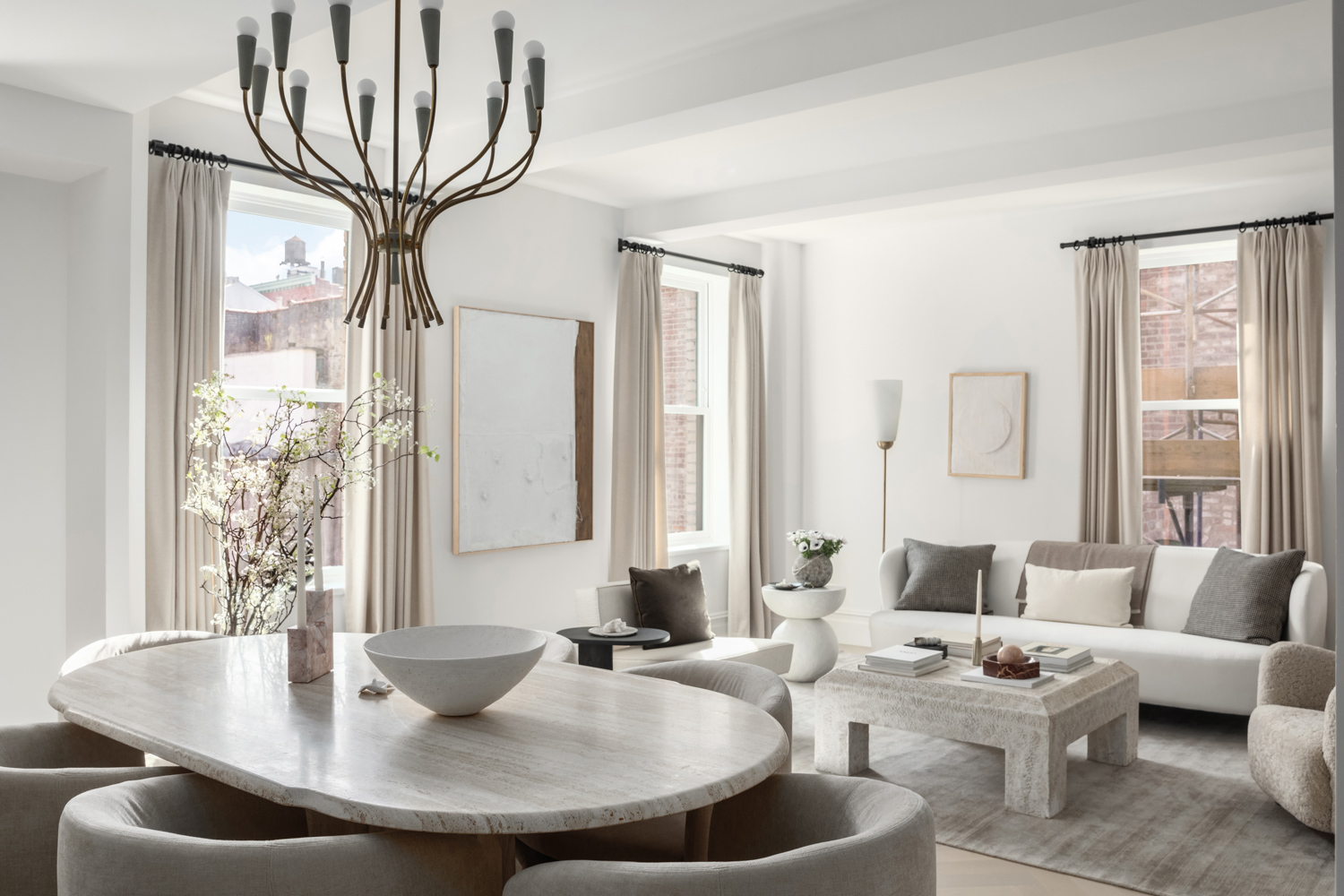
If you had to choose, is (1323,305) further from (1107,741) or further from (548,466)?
(548,466)

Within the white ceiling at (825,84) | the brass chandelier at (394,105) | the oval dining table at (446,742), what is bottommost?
the oval dining table at (446,742)

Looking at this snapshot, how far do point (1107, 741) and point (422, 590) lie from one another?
3125mm

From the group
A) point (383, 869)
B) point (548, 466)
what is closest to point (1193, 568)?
point (548, 466)

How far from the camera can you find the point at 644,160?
5254 mm

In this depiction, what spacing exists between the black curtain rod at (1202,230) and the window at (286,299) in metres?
4.13

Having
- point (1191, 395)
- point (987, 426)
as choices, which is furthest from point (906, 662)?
point (1191, 395)

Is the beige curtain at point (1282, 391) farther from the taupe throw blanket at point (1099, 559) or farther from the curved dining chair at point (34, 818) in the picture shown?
the curved dining chair at point (34, 818)

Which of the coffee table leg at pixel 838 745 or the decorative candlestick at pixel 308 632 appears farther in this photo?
the coffee table leg at pixel 838 745

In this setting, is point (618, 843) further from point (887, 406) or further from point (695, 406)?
point (695, 406)

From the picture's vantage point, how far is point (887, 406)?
6121 mm

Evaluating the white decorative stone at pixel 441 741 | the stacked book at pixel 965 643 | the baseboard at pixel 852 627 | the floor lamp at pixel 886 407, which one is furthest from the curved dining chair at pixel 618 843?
the baseboard at pixel 852 627

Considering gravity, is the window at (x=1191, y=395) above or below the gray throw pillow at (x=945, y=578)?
above

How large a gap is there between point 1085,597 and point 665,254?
3174mm

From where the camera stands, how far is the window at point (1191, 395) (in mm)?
5789
